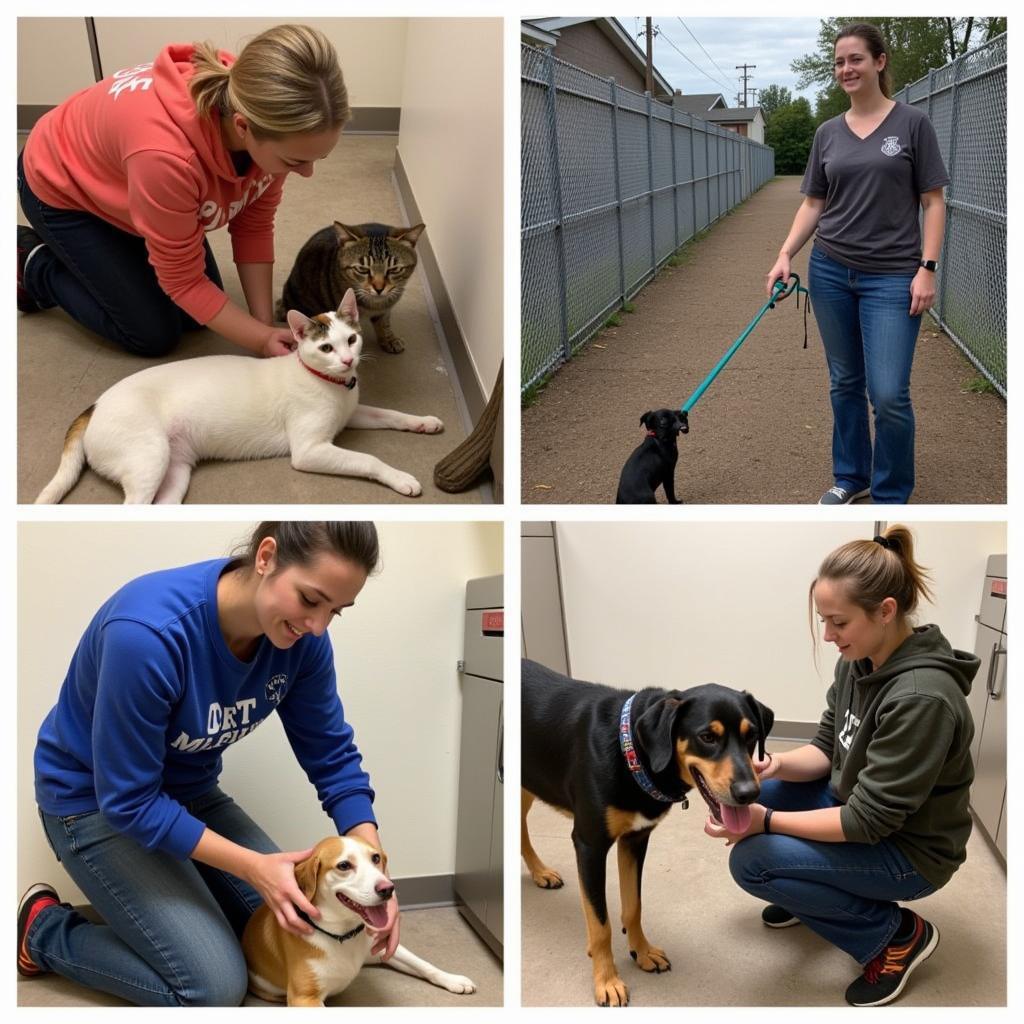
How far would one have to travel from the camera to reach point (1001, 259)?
438 centimetres

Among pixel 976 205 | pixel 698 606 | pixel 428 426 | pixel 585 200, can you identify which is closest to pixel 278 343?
pixel 428 426

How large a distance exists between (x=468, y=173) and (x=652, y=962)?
2.28 meters

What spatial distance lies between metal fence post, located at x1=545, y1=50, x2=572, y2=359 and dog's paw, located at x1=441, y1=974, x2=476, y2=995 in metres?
3.17

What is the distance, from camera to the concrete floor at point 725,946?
2.04m

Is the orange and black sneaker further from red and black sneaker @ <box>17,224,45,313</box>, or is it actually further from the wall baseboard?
the wall baseboard

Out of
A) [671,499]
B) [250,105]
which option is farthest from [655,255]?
[250,105]

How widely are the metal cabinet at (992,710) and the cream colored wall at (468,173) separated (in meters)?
1.83

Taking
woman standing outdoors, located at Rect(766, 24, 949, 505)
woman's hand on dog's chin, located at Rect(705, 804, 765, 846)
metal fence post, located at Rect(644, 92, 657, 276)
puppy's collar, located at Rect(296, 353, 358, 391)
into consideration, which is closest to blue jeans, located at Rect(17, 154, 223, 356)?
puppy's collar, located at Rect(296, 353, 358, 391)

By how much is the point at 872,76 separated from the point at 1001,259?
2.49 metres

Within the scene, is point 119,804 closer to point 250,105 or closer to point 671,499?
point 250,105

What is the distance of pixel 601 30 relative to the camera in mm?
5094

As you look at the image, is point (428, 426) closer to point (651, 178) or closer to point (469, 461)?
point (469, 461)

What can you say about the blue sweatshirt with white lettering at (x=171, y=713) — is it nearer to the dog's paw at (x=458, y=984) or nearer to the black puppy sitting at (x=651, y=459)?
the dog's paw at (x=458, y=984)

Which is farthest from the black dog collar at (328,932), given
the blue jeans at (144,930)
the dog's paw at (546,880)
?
the dog's paw at (546,880)
